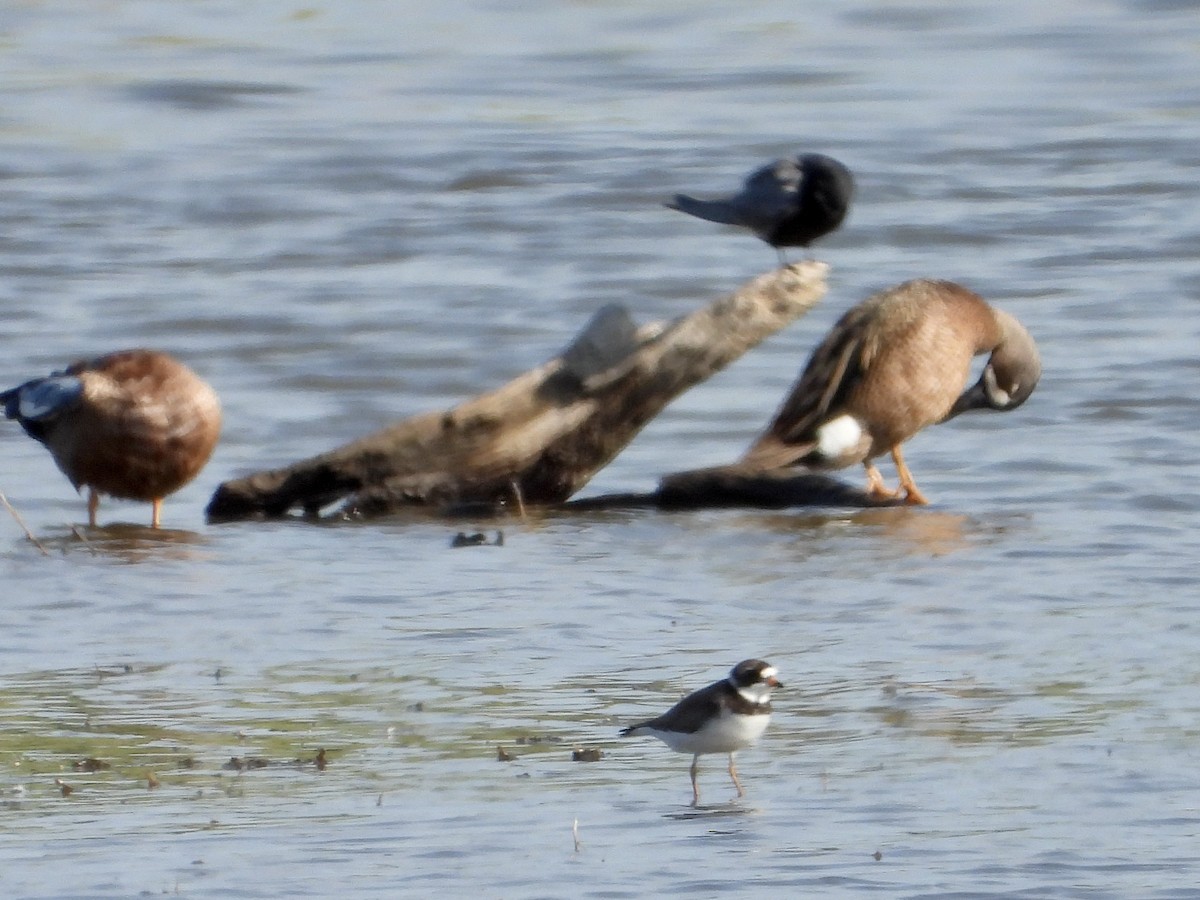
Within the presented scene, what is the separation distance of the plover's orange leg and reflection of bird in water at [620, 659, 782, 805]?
343 cm

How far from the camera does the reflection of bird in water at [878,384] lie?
8.84 m

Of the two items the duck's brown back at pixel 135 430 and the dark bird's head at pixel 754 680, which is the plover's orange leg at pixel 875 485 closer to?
the duck's brown back at pixel 135 430

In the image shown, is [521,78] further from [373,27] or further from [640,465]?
[640,465]

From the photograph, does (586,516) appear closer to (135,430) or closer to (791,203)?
(135,430)

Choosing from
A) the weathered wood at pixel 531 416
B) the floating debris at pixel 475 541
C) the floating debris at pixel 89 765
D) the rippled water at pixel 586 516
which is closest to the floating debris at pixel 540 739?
the rippled water at pixel 586 516

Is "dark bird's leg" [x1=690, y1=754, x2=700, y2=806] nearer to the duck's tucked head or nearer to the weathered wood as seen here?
the weathered wood

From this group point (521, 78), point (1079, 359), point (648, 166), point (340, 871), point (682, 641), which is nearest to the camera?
point (340, 871)

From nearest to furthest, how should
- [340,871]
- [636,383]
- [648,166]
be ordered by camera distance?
1. [340,871]
2. [636,383]
3. [648,166]

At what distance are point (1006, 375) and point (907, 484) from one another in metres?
1.01

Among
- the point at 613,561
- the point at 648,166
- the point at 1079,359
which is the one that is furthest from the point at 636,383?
the point at 648,166

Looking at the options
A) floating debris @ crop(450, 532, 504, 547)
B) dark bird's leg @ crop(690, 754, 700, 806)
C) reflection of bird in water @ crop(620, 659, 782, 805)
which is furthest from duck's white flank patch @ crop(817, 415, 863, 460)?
dark bird's leg @ crop(690, 754, 700, 806)

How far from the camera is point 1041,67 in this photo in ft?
61.7

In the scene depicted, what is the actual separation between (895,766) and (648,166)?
36.9ft

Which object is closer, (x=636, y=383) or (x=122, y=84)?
(x=636, y=383)
